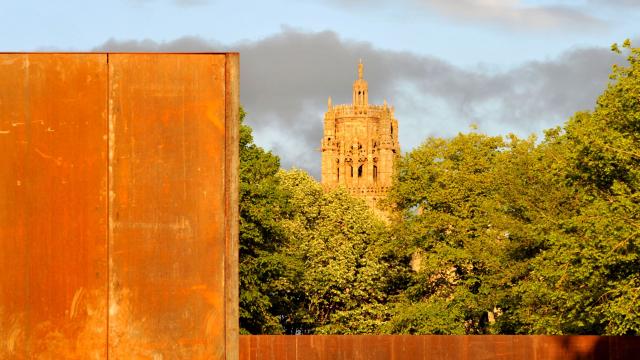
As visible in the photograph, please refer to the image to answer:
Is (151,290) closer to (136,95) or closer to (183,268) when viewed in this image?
(183,268)

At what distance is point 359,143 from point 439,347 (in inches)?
5851

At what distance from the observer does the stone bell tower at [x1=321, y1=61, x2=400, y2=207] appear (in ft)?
577

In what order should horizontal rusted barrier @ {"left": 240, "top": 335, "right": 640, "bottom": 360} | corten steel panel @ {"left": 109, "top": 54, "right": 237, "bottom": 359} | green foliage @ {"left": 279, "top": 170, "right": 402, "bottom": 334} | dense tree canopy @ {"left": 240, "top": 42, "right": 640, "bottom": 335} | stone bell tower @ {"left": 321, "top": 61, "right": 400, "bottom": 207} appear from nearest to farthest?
corten steel panel @ {"left": 109, "top": 54, "right": 237, "bottom": 359}, horizontal rusted barrier @ {"left": 240, "top": 335, "right": 640, "bottom": 360}, dense tree canopy @ {"left": 240, "top": 42, "right": 640, "bottom": 335}, green foliage @ {"left": 279, "top": 170, "right": 402, "bottom": 334}, stone bell tower @ {"left": 321, "top": 61, "right": 400, "bottom": 207}

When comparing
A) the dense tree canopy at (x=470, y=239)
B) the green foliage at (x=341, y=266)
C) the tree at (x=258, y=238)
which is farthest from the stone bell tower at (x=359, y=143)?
the tree at (x=258, y=238)

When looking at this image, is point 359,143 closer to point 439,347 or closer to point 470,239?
point 470,239

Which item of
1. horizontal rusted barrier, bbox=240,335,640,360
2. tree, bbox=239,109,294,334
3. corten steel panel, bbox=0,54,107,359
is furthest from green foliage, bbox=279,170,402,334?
corten steel panel, bbox=0,54,107,359

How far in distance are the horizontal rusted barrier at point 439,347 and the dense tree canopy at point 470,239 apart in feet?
19.9

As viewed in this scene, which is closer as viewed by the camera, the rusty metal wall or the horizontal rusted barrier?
the rusty metal wall

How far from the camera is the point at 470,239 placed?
203ft

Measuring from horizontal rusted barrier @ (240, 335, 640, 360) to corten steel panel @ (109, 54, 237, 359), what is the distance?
17.4 metres

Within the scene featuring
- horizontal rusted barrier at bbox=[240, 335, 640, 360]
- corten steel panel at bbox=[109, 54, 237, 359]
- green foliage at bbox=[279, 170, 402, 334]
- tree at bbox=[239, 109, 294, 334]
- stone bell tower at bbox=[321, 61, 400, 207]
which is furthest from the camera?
stone bell tower at bbox=[321, 61, 400, 207]

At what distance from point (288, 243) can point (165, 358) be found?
5170 centimetres

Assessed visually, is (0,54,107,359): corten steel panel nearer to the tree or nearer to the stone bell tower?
the tree

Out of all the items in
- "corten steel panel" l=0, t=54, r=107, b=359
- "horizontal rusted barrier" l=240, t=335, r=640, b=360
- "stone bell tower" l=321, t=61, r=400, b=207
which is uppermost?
"stone bell tower" l=321, t=61, r=400, b=207
